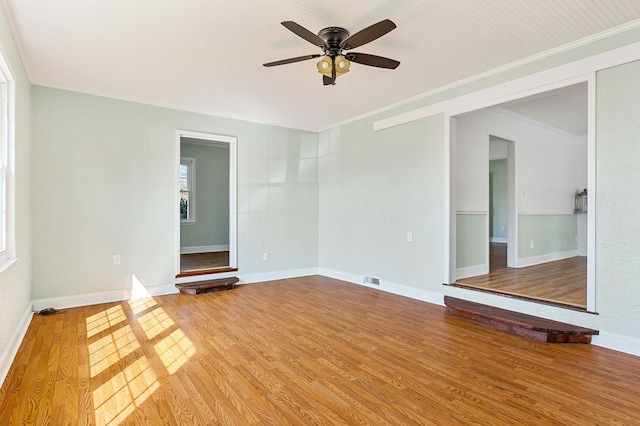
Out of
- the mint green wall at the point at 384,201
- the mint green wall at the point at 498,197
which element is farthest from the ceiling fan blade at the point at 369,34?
the mint green wall at the point at 498,197

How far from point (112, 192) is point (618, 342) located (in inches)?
222

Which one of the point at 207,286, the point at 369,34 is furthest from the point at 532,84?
the point at 207,286

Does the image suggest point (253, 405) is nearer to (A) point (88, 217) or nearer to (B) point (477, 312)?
(B) point (477, 312)

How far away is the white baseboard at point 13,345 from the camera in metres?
2.37

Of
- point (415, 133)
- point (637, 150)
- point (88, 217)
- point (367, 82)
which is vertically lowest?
point (88, 217)

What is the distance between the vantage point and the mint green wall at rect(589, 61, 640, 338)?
2814mm

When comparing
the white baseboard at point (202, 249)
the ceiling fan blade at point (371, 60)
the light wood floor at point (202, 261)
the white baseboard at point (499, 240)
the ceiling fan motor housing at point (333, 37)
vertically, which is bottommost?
the light wood floor at point (202, 261)

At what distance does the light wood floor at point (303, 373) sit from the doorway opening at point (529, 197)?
1032 millimetres

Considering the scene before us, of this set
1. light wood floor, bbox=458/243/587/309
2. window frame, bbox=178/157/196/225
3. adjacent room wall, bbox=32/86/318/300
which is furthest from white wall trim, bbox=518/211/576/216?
window frame, bbox=178/157/196/225

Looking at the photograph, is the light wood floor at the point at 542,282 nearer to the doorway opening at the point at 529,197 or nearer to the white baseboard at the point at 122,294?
the doorway opening at the point at 529,197

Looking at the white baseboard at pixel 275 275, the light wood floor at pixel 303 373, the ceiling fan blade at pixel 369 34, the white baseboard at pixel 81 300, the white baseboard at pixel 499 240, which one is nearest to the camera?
the light wood floor at pixel 303 373

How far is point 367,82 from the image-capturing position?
→ 3957 mm

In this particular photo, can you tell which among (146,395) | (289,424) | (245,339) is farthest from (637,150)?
(146,395)

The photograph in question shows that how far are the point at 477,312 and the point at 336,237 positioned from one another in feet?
9.34
